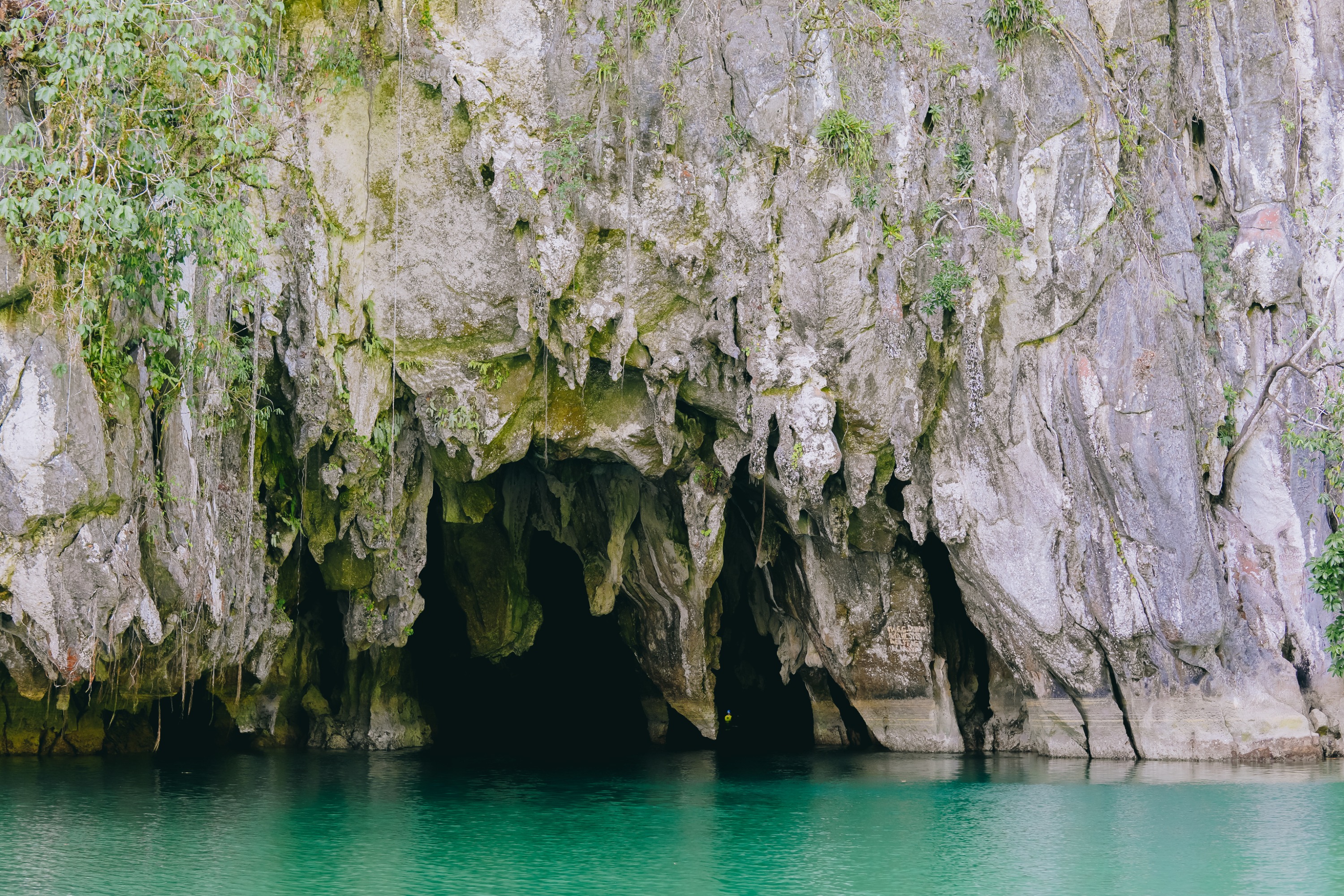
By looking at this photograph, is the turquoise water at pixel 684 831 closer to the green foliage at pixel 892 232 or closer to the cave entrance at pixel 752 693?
the cave entrance at pixel 752 693

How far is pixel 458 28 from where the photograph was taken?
1491cm

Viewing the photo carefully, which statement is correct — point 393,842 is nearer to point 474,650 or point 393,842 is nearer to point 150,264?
point 150,264

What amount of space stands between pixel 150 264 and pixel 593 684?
60.6ft

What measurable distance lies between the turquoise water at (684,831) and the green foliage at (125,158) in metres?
4.76

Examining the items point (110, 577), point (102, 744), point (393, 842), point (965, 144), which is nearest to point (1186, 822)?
point (393, 842)

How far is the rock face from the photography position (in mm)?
14953

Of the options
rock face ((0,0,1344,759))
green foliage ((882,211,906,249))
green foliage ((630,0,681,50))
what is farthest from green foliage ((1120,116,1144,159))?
green foliage ((630,0,681,50))

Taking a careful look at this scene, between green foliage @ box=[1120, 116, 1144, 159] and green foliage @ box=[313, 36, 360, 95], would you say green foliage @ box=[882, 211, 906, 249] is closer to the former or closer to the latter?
Result: green foliage @ box=[1120, 116, 1144, 159]

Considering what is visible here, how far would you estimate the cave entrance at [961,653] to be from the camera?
20.2 meters

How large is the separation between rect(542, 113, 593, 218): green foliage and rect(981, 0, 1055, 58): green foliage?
5606 mm

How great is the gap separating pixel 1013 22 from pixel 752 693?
15.4 metres

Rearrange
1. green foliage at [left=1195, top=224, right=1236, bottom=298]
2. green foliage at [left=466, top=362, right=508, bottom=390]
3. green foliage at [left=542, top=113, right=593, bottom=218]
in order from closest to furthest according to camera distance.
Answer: green foliage at [left=542, top=113, right=593, bottom=218] < green foliage at [left=466, top=362, right=508, bottom=390] < green foliage at [left=1195, top=224, right=1236, bottom=298]

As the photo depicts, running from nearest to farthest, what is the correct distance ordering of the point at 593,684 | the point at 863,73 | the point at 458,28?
1. the point at 458,28
2. the point at 863,73
3. the point at 593,684

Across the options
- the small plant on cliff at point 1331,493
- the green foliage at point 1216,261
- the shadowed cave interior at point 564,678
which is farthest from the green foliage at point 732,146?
the small plant on cliff at point 1331,493
